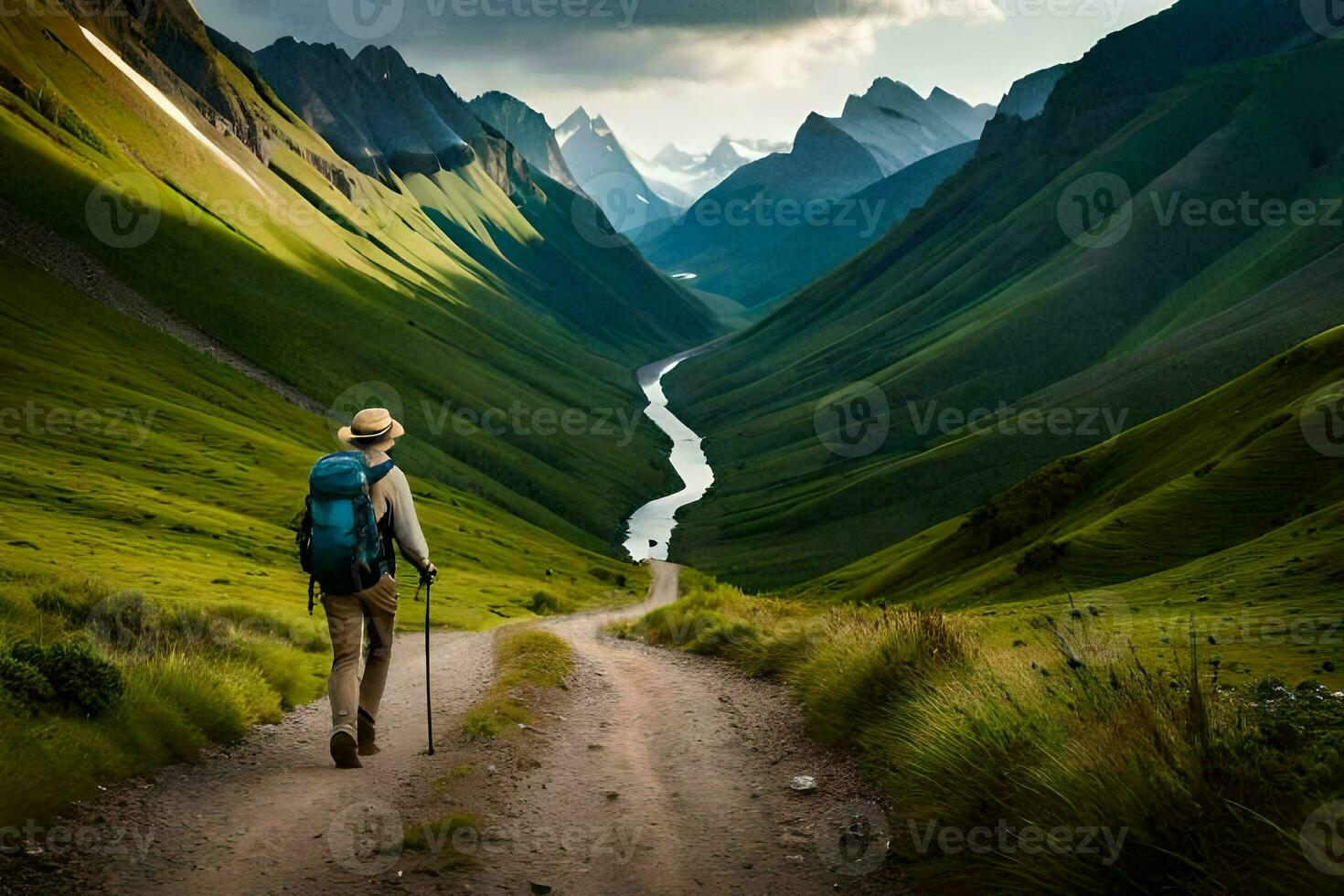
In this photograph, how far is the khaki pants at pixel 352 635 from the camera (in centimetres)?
1225

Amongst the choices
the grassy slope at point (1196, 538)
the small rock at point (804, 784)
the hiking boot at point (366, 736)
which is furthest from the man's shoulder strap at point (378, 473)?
the grassy slope at point (1196, 538)

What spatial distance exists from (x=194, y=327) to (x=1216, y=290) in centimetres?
14469

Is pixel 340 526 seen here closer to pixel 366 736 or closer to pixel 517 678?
pixel 366 736

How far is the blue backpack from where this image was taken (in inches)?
459

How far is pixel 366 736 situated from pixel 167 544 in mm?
33860

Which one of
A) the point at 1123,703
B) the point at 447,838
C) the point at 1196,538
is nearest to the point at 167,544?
the point at 447,838

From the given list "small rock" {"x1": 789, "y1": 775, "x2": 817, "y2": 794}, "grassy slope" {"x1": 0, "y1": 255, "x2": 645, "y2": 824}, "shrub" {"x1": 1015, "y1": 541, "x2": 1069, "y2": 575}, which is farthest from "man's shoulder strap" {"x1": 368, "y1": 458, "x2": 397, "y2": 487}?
"shrub" {"x1": 1015, "y1": 541, "x2": 1069, "y2": 575}

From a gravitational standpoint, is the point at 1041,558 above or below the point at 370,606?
above

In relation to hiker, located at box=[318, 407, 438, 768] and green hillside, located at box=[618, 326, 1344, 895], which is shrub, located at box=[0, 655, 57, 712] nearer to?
hiker, located at box=[318, 407, 438, 768]

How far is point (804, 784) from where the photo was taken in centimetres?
1126

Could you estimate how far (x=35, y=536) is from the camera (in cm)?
3325

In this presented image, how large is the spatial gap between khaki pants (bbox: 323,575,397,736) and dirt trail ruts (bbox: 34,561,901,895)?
31.4 inches

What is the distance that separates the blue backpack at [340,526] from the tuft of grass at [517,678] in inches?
117

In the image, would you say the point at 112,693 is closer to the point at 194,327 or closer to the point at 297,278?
the point at 194,327
